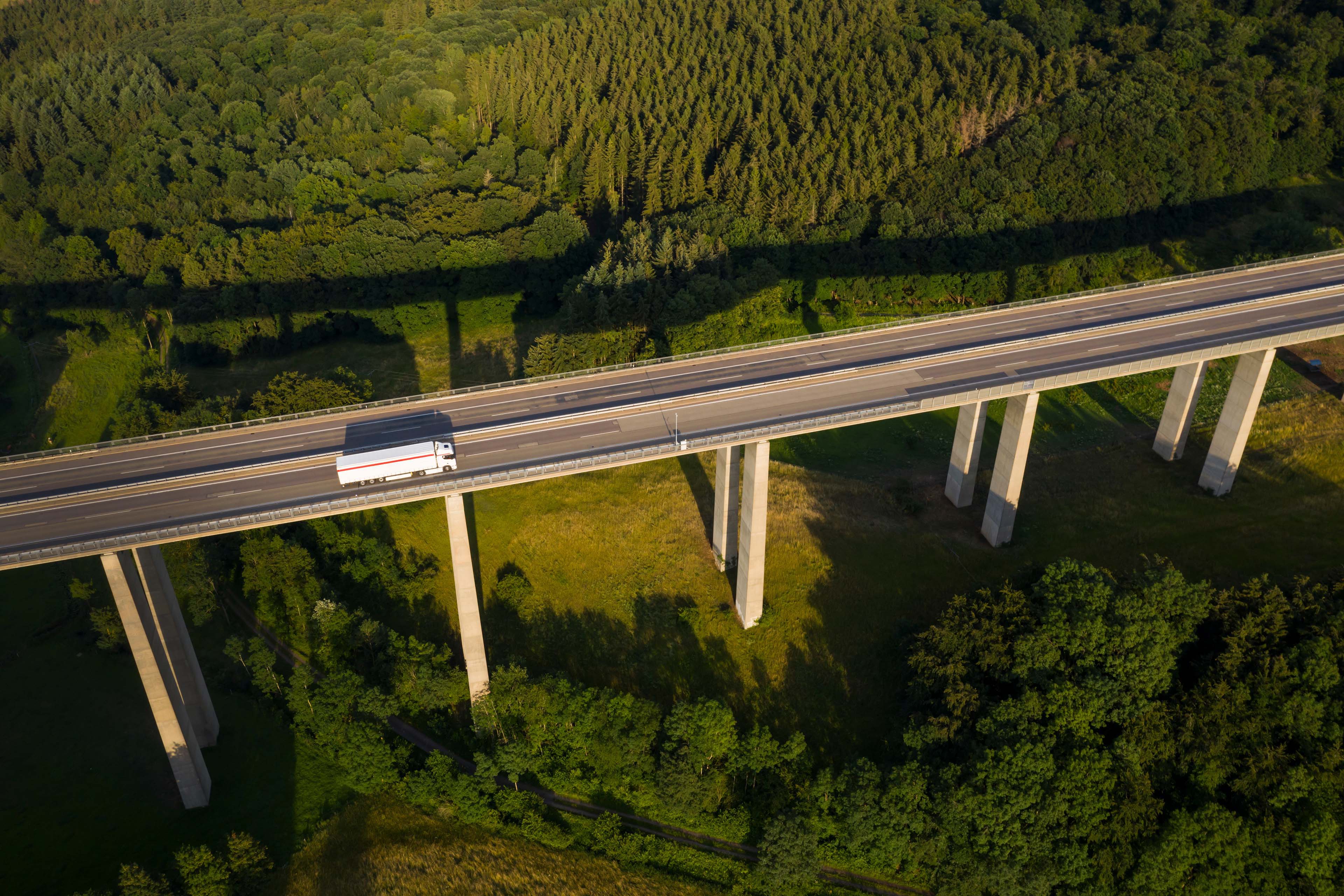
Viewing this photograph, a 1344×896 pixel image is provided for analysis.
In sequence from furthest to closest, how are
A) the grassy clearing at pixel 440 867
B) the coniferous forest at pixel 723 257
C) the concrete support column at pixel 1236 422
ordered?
the concrete support column at pixel 1236 422
the grassy clearing at pixel 440 867
the coniferous forest at pixel 723 257

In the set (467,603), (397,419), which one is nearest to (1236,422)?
(467,603)

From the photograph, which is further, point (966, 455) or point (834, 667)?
point (966, 455)

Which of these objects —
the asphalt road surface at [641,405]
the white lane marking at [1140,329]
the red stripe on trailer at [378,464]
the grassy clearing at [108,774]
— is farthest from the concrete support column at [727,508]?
the grassy clearing at [108,774]

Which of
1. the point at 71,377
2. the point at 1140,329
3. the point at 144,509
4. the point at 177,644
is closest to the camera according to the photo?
the point at 144,509

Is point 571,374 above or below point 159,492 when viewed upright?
above

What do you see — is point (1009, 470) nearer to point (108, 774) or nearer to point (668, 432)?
point (668, 432)

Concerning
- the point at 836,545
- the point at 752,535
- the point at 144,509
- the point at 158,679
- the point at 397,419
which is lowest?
the point at 836,545

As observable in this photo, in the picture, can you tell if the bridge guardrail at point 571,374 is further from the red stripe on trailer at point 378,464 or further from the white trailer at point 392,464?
the red stripe on trailer at point 378,464
